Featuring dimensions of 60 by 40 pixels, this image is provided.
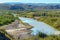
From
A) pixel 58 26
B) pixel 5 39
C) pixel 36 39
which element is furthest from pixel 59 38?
pixel 58 26

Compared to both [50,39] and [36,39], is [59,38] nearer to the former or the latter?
[50,39]

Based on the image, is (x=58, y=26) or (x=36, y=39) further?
(x=58, y=26)

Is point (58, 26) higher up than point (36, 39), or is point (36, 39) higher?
point (36, 39)

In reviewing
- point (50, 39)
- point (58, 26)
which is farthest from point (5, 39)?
point (58, 26)

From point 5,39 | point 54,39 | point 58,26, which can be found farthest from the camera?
point 58,26

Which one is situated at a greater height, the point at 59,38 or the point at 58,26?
the point at 59,38

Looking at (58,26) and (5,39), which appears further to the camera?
(58,26)

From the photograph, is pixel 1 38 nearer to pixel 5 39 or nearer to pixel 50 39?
pixel 5 39

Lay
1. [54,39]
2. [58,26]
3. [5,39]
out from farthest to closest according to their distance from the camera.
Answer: [58,26], [5,39], [54,39]

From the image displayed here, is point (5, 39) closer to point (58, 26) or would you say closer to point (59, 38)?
point (59, 38)
